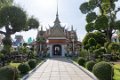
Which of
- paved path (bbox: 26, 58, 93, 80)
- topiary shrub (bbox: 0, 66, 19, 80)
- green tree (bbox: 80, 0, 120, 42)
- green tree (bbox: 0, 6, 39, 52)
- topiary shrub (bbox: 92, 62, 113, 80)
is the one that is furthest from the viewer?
green tree (bbox: 80, 0, 120, 42)

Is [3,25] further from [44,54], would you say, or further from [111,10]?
[44,54]

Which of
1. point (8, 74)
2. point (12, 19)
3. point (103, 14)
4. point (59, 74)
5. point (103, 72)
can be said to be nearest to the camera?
point (8, 74)

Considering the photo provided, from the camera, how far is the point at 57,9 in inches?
3292

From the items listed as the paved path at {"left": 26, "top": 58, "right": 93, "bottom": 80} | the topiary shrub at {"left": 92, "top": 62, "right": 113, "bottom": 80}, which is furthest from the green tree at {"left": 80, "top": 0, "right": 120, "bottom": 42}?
the topiary shrub at {"left": 92, "top": 62, "right": 113, "bottom": 80}

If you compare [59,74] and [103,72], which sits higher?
[103,72]

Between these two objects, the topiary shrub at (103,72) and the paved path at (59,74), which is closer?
the topiary shrub at (103,72)

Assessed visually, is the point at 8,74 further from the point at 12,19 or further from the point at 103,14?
the point at 103,14

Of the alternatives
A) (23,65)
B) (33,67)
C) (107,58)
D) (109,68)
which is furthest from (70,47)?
(109,68)

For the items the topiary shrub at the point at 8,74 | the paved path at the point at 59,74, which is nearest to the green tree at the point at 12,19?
the paved path at the point at 59,74

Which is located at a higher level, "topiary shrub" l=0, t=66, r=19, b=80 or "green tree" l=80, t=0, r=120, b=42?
"green tree" l=80, t=0, r=120, b=42

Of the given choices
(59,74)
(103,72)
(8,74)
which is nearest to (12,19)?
(59,74)

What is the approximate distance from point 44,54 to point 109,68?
51151 millimetres

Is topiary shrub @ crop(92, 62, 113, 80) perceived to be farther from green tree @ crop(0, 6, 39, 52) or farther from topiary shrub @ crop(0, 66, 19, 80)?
green tree @ crop(0, 6, 39, 52)

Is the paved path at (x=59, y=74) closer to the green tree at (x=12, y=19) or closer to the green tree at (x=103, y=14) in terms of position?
the green tree at (x=12, y=19)
